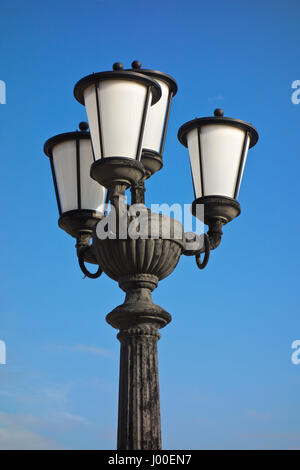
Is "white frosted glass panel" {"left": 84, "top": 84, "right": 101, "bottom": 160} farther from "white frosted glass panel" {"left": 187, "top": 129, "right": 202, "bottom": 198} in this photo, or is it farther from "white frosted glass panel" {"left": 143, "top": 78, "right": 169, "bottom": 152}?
"white frosted glass panel" {"left": 187, "top": 129, "right": 202, "bottom": 198}

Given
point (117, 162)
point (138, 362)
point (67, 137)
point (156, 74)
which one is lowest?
point (138, 362)

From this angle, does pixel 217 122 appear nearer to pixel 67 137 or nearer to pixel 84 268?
pixel 67 137

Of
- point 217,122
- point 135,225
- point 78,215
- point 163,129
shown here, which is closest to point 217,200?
point 217,122

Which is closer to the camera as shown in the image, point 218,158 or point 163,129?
point 218,158

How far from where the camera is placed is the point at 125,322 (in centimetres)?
498

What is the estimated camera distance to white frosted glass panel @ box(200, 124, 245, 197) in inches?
223

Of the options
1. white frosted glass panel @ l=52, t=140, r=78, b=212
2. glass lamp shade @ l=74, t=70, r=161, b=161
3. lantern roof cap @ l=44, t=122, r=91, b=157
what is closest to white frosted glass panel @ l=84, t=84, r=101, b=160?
glass lamp shade @ l=74, t=70, r=161, b=161

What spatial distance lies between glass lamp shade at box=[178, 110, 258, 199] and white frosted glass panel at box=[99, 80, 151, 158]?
839mm

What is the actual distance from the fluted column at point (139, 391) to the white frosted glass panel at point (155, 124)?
5.20 feet

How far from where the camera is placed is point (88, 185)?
230 inches

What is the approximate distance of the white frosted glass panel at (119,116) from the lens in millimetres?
4973

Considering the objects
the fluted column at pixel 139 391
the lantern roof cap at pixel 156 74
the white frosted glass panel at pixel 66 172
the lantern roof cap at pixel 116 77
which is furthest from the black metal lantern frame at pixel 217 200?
the fluted column at pixel 139 391

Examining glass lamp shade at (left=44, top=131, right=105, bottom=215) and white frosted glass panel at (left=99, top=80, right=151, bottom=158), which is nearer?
white frosted glass panel at (left=99, top=80, right=151, bottom=158)

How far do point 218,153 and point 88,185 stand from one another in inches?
39.6
